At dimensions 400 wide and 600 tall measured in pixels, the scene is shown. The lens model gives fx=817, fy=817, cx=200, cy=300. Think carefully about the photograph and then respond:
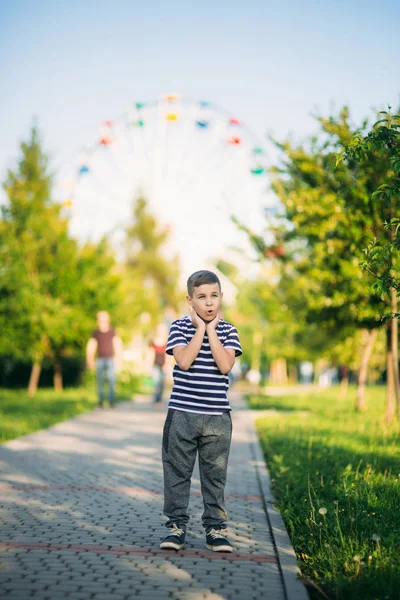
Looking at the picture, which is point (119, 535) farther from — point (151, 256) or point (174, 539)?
point (151, 256)

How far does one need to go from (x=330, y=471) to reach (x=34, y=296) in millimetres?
14487

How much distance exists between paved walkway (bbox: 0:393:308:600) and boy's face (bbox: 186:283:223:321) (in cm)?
147

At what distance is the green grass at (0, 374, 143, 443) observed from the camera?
12300 millimetres

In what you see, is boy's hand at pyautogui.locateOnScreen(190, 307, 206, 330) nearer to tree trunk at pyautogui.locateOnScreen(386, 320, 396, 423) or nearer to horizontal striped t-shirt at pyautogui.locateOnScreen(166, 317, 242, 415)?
horizontal striped t-shirt at pyautogui.locateOnScreen(166, 317, 242, 415)

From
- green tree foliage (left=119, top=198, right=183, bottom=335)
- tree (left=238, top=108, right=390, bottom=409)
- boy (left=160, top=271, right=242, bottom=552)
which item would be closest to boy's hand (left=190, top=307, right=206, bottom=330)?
boy (left=160, top=271, right=242, bottom=552)

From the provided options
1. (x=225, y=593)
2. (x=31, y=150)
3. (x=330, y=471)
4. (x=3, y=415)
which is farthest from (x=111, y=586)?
(x=31, y=150)

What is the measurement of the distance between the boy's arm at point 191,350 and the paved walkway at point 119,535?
1160 mm

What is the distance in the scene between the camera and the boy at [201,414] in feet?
16.5

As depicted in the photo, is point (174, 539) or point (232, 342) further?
point (232, 342)

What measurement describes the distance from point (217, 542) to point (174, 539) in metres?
0.27

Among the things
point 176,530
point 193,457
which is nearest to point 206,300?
point 193,457

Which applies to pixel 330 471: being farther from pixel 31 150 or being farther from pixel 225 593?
pixel 31 150

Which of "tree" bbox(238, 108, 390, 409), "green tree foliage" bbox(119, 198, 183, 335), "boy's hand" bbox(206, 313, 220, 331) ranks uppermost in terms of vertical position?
"green tree foliage" bbox(119, 198, 183, 335)

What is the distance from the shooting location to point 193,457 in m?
5.16
